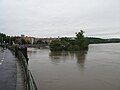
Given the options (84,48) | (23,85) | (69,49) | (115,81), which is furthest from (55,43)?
(23,85)

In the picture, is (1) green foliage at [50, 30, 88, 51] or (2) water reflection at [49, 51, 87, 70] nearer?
(2) water reflection at [49, 51, 87, 70]

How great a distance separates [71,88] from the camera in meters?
16.3

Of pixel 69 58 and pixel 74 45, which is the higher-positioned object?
pixel 74 45

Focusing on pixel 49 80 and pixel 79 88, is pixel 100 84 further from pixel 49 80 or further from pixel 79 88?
pixel 49 80

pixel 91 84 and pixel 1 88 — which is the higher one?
pixel 1 88

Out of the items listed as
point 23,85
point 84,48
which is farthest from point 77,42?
point 23,85

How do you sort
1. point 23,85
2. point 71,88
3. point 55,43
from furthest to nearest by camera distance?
point 55,43 < point 71,88 < point 23,85

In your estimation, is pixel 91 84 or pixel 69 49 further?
pixel 69 49

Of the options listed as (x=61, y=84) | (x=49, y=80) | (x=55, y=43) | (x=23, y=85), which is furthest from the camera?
(x=55, y=43)

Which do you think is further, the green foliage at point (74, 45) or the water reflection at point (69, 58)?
the green foliage at point (74, 45)

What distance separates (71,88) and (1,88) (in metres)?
8.32

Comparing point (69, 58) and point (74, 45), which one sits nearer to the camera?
point (69, 58)

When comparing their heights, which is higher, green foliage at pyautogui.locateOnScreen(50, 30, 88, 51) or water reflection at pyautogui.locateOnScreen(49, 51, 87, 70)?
green foliage at pyautogui.locateOnScreen(50, 30, 88, 51)

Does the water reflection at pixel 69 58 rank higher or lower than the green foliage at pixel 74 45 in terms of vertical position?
lower
